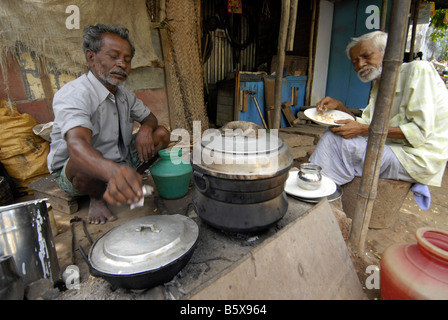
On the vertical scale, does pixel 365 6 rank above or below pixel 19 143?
above

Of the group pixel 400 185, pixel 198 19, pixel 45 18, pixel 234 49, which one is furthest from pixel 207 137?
pixel 234 49

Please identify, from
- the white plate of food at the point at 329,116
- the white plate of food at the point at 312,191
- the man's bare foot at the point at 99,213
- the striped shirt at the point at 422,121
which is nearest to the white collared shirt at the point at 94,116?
the man's bare foot at the point at 99,213

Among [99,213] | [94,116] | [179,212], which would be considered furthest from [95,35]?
[179,212]

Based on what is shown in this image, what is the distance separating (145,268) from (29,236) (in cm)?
67

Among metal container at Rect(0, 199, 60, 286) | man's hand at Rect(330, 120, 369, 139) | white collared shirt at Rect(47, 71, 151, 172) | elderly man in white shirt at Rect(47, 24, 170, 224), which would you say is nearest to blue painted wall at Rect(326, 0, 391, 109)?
man's hand at Rect(330, 120, 369, 139)

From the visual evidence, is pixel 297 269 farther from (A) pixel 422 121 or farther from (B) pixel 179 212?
(A) pixel 422 121

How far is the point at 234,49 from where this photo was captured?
7.18 meters

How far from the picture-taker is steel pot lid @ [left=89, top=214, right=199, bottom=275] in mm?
1163

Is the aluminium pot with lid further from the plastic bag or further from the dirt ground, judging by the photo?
the plastic bag

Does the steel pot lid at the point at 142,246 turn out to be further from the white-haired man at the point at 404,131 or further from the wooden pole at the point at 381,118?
the white-haired man at the point at 404,131

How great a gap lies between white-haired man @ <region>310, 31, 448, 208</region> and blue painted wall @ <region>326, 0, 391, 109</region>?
4396mm

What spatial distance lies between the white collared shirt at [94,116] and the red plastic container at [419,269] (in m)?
2.29

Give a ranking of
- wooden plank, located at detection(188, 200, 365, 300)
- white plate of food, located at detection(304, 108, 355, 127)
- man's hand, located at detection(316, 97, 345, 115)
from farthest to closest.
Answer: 1. man's hand, located at detection(316, 97, 345, 115)
2. white plate of food, located at detection(304, 108, 355, 127)
3. wooden plank, located at detection(188, 200, 365, 300)

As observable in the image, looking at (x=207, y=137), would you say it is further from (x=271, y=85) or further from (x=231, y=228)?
(x=271, y=85)
